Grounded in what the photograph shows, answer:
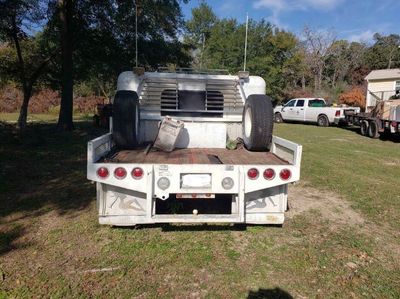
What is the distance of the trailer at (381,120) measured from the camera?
14.1 metres

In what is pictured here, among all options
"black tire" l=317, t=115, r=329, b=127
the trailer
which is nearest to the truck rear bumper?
the trailer

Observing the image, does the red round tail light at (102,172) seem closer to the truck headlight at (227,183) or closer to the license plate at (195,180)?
the license plate at (195,180)

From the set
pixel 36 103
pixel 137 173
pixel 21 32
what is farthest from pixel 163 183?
pixel 36 103

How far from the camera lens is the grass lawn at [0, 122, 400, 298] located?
3.21 m

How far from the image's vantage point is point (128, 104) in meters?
4.54

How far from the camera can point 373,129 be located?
15672 mm

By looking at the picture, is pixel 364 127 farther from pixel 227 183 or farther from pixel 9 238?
pixel 9 238

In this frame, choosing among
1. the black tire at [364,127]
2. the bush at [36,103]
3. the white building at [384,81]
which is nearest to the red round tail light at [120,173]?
the black tire at [364,127]

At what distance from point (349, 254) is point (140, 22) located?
1254 centimetres

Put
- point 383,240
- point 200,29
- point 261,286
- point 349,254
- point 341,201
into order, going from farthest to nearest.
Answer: point 200,29
point 341,201
point 383,240
point 349,254
point 261,286

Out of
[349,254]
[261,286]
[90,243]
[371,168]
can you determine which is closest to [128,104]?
[90,243]

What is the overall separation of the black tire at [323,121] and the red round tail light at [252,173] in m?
18.5

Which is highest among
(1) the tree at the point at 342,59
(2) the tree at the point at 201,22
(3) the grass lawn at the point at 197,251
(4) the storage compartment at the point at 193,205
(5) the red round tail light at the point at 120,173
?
(2) the tree at the point at 201,22

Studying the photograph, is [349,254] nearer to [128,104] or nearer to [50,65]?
[128,104]
